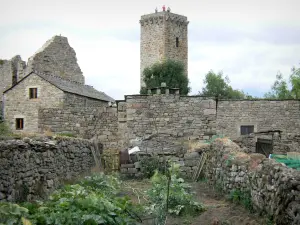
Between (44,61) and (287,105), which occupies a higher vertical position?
(44,61)

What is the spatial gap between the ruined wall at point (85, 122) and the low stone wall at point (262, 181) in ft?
27.4

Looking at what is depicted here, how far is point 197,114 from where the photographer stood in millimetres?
17375

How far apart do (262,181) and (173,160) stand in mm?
6489

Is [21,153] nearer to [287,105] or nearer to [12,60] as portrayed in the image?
[287,105]

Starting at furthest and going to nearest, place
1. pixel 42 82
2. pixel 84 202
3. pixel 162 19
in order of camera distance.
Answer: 1. pixel 162 19
2. pixel 42 82
3. pixel 84 202

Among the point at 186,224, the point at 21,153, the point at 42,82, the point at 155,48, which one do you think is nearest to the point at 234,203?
the point at 186,224

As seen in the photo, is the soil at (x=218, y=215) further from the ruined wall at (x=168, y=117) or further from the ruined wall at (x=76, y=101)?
the ruined wall at (x=76, y=101)

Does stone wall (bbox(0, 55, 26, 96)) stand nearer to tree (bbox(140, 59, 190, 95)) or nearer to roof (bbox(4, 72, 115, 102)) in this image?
roof (bbox(4, 72, 115, 102))

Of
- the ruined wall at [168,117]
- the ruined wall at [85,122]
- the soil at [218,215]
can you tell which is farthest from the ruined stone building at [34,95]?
the soil at [218,215]

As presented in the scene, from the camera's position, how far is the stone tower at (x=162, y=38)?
1841 inches

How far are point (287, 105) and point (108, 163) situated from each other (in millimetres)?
16776

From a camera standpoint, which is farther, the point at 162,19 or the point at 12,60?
the point at 162,19

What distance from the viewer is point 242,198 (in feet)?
26.8

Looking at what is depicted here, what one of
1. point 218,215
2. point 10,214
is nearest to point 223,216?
point 218,215
